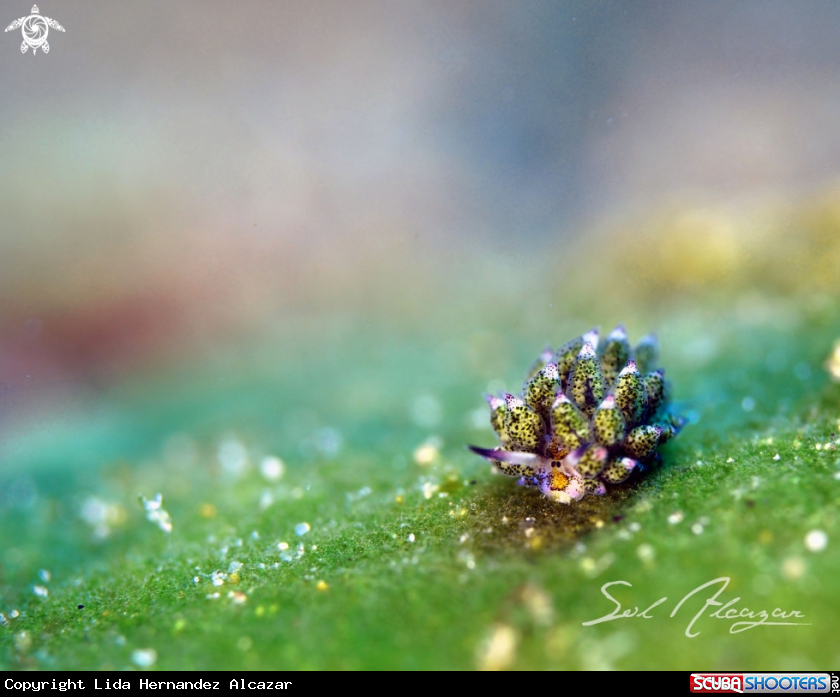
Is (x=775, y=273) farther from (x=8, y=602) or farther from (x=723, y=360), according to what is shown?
(x=8, y=602)

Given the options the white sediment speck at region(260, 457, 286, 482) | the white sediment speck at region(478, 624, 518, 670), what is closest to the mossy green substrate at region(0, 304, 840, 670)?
the white sediment speck at region(478, 624, 518, 670)

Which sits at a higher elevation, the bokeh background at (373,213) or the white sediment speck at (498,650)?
the bokeh background at (373,213)

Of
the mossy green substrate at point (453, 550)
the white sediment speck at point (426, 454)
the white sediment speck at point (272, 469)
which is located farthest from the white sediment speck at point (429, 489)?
the white sediment speck at point (272, 469)

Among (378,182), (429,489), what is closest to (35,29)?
(378,182)

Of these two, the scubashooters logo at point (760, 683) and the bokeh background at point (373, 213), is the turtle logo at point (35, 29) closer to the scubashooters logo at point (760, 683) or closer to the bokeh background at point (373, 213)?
the bokeh background at point (373, 213)

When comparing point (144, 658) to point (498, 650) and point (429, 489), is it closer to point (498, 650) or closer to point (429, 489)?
point (498, 650)
